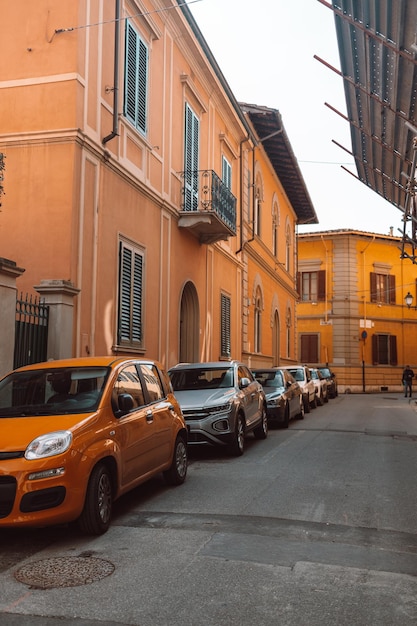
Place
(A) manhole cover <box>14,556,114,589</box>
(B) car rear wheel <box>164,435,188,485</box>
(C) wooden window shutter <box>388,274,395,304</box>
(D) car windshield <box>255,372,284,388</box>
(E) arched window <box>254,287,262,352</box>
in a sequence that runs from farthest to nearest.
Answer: (C) wooden window shutter <box>388,274,395,304</box>, (E) arched window <box>254,287,262,352</box>, (D) car windshield <box>255,372,284,388</box>, (B) car rear wheel <box>164,435,188,485</box>, (A) manhole cover <box>14,556,114,589</box>

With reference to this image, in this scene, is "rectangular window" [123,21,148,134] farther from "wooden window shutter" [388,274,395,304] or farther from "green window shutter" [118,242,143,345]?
"wooden window shutter" [388,274,395,304]

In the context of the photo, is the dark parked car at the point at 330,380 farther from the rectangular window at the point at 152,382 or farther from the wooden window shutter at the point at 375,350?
the rectangular window at the point at 152,382

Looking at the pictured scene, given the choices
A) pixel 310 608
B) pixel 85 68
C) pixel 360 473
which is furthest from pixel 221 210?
pixel 310 608

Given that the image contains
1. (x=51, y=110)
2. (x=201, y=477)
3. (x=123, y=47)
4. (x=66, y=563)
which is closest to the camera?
(x=66, y=563)

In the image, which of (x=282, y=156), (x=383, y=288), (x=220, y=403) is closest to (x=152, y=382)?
(x=220, y=403)

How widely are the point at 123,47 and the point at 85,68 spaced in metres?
2.04

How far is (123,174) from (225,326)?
29.2 ft

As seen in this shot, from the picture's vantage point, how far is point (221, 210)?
18344 mm

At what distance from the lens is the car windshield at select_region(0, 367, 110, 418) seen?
635 cm

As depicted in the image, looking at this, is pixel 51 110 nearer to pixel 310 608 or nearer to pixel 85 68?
pixel 85 68

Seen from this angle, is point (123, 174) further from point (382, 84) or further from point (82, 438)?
point (82, 438)

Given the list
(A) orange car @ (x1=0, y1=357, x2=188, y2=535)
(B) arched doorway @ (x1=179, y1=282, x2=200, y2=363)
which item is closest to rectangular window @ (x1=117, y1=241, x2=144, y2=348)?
(B) arched doorway @ (x1=179, y1=282, x2=200, y2=363)

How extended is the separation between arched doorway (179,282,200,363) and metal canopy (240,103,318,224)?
30.9ft

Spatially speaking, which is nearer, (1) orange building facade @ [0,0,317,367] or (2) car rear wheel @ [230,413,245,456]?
(2) car rear wheel @ [230,413,245,456]
